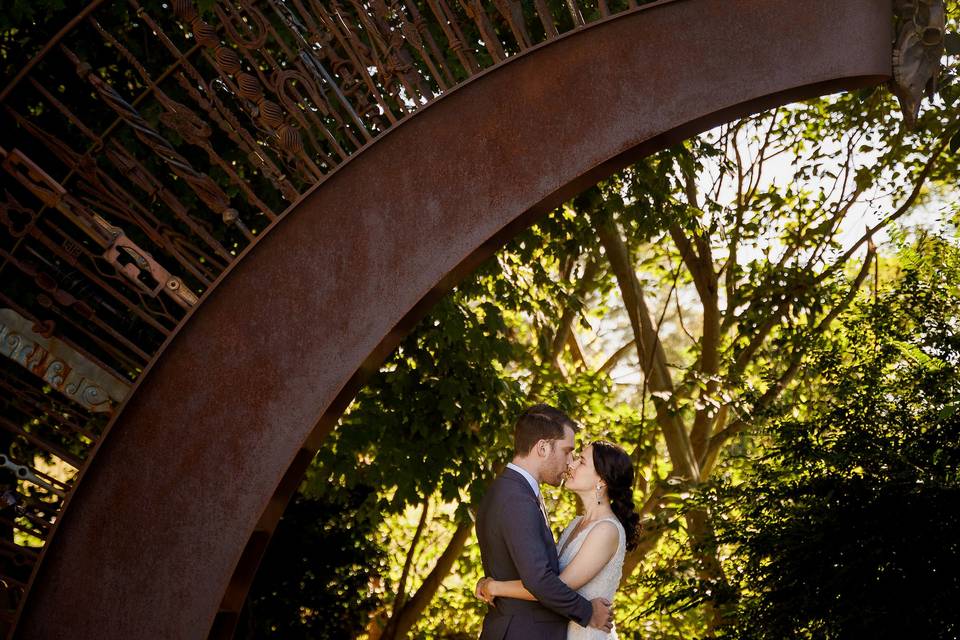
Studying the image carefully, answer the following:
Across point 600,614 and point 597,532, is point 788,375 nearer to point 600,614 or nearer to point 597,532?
point 597,532

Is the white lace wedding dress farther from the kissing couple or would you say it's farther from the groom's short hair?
the groom's short hair

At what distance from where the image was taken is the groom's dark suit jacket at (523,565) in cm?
354

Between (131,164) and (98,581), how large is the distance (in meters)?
1.25

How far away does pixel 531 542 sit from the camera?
360cm

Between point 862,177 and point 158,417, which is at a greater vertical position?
point 862,177

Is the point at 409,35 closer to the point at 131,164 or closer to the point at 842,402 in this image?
the point at 131,164

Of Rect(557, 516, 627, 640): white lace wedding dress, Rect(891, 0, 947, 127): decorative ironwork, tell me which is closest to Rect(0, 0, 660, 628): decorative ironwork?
Rect(891, 0, 947, 127): decorative ironwork

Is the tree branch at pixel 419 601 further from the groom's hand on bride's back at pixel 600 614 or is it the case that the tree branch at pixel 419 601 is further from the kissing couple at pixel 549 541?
the groom's hand on bride's back at pixel 600 614

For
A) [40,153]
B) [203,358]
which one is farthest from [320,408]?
[40,153]

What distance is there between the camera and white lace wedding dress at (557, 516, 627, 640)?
156 inches

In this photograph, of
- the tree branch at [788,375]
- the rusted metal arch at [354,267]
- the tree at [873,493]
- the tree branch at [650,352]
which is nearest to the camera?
the rusted metal arch at [354,267]

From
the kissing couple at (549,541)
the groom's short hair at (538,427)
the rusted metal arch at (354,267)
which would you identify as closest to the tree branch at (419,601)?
the kissing couple at (549,541)

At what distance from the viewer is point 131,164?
2.96 metres

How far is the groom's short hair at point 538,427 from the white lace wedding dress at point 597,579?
18.4 inches
